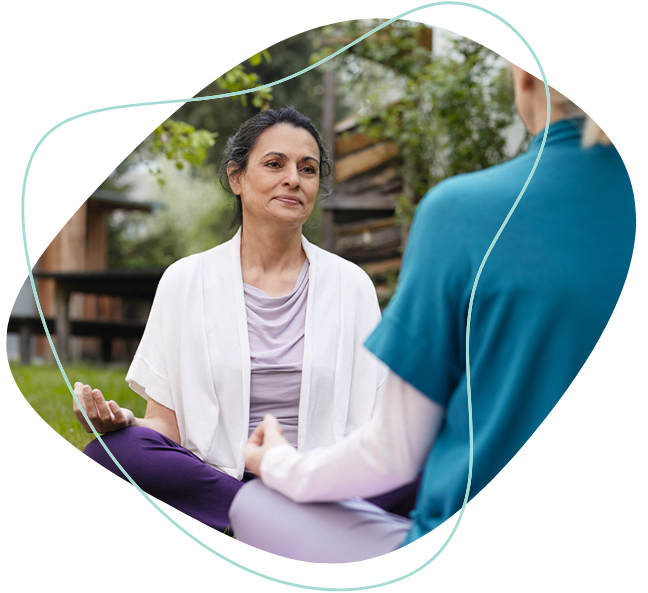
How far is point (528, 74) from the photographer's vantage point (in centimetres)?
99

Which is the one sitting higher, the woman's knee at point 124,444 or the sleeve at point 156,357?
the sleeve at point 156,357

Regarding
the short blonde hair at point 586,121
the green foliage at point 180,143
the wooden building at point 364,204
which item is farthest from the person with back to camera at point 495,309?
the green foliage at point 180,143

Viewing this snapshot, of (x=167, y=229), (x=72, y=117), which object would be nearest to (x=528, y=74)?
(x=72, y=117)

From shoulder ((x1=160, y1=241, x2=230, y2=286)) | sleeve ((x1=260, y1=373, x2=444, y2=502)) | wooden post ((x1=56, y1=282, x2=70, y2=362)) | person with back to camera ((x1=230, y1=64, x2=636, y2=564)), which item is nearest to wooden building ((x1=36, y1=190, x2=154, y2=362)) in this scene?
wooden post ((x1=56, y1=282, x2=70, y2=362))

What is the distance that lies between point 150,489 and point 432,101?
1958 millimetres

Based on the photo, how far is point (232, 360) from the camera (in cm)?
140

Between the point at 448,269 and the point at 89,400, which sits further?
the point at 89,400

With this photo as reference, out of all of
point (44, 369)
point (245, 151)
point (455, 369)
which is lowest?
point (44, 369)

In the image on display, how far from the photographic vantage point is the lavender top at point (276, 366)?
4.63ft

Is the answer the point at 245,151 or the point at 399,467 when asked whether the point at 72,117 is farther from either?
the point at 399,467

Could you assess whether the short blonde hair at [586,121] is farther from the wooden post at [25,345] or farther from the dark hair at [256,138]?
the wooden post at [25,345]

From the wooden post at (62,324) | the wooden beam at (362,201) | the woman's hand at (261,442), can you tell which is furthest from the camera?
the wooden post at (62,324)

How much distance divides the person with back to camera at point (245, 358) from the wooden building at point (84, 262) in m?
2.34


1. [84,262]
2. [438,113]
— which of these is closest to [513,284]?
[438,113]
